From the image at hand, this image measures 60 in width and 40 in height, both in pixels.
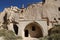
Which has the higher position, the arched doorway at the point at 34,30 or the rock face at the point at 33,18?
the rock face at the point at 33,18

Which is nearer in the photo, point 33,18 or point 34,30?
point 33,18

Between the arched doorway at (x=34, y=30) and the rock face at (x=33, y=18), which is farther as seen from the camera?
the arched doorway at (x=34, y=30)

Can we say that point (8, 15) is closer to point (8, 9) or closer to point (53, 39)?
point (8, 9)

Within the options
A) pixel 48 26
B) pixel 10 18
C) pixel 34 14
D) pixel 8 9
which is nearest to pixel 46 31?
pixel 48 26

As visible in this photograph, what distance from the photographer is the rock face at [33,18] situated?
38.3 meters

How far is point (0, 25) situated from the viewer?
40156 mm

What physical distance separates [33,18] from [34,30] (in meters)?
3.12

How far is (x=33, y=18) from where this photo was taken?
128 feet

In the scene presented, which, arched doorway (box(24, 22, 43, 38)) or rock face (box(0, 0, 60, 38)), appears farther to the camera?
arched doorway (box(24, 22, 43, 38))

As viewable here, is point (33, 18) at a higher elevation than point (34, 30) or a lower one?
higher

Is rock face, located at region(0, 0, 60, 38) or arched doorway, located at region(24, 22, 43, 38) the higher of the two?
rock face, located at region(0, 0, 60, 38)

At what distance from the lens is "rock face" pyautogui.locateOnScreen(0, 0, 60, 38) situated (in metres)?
38.3

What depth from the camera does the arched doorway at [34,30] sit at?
130 feet

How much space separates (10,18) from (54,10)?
35.6 ft
